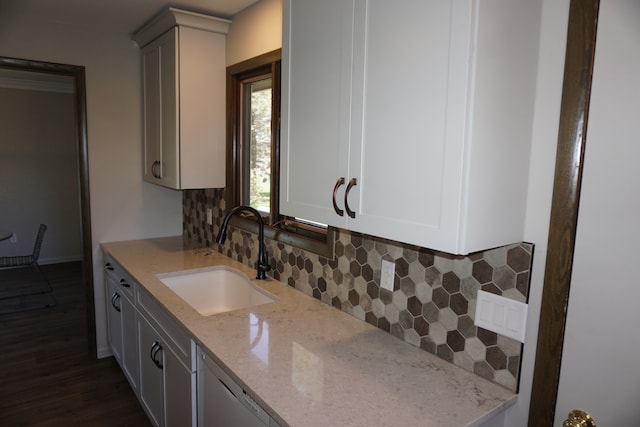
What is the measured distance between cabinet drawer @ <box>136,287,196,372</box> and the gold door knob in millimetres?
1223

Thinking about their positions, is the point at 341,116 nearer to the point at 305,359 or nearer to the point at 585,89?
the point at 585,89

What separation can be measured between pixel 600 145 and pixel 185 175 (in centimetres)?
209

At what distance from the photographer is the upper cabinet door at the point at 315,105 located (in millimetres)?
1309

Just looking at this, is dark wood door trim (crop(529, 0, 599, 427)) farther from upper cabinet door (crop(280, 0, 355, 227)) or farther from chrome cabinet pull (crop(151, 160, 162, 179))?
chrome cabinet pull (crop(151, 160, 162, 179))

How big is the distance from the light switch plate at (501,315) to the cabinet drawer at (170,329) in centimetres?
104

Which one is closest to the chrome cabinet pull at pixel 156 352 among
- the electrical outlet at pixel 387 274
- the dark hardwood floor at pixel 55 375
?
the dark hardwood floor at pixel 55 375

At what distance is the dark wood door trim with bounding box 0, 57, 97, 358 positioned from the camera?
2.72m

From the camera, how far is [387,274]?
162cm

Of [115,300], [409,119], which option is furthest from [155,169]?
[409,119]

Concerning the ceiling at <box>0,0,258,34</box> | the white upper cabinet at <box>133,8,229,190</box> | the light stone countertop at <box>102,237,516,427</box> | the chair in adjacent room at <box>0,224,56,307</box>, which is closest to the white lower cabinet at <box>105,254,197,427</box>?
the light stone countertop at <box>102,237,516,427</box>

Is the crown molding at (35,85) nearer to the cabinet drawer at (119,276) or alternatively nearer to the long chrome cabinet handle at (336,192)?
the cabinet drawer at (119,276)

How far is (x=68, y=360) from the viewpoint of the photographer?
310 cm

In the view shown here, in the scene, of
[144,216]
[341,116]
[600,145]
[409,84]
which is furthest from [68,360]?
[600,145]

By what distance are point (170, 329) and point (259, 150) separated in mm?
1106
